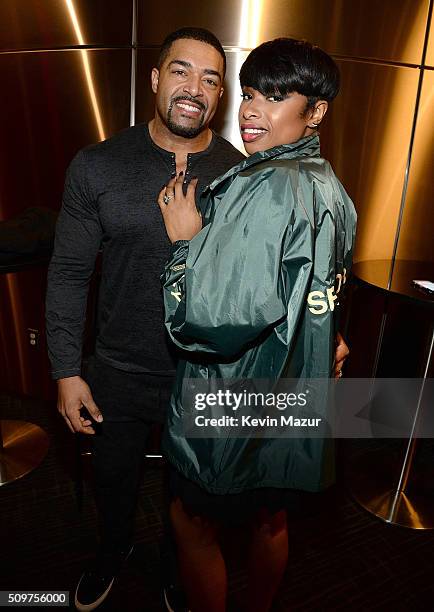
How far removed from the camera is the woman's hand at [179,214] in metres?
1.27

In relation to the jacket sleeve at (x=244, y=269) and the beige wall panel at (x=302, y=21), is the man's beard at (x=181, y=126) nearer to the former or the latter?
the jacket sleeve at (x=244, y=269)

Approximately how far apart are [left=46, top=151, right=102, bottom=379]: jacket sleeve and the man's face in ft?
1.05

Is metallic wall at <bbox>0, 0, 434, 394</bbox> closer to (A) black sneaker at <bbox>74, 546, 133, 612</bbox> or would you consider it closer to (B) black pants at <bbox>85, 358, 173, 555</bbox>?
(B) black pants at <bbox>85, 358, 173, 555</bbox>

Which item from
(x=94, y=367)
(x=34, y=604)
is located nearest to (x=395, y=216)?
(x=94, y=367)

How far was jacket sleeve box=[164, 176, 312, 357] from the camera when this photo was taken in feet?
3.49

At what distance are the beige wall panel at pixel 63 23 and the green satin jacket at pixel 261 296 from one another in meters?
1.80

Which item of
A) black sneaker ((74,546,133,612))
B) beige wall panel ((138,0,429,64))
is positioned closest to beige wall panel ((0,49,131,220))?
beige wall panel ((138,0,429,64))

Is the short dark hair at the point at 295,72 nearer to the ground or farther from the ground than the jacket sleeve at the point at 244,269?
farther from the ground

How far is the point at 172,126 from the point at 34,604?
177 cm

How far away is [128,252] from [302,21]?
5.80 feet

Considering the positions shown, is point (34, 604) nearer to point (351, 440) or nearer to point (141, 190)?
point (141, 190)

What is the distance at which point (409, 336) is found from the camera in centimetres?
320

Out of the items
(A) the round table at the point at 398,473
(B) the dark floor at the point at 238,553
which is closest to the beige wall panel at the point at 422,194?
(A) the round table at the point at 398,473

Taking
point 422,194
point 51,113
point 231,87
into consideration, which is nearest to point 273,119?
point 231,87
